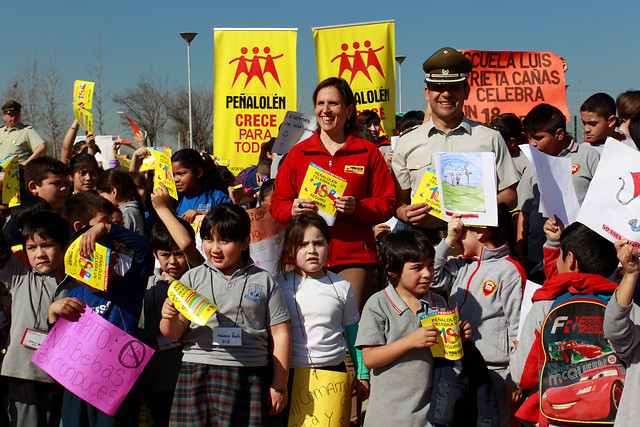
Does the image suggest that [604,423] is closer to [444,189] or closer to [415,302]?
[415,302]

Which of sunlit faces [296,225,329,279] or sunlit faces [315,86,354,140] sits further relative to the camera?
sunlit faces [315,86,354,140]

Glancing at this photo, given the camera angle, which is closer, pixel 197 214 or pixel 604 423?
pixel 604 423

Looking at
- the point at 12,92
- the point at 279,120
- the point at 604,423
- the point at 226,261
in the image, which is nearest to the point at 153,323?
the point at 226,261

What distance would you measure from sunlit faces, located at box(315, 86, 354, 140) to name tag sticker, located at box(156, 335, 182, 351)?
166 centimetres

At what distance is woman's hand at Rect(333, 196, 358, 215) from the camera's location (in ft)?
13.9

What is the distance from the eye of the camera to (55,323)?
4.09m

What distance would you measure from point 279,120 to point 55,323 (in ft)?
17.0

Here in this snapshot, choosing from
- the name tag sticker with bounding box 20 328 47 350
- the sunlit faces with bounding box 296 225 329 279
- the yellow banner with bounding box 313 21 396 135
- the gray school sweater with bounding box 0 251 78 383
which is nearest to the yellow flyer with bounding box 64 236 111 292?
the gray school sweater with bounding box 0 251 78 383

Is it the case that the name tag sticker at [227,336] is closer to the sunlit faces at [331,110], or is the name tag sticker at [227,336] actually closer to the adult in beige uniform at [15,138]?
the sunlit faces at [331,110]

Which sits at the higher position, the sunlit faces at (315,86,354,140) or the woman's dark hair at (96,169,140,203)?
the sunlit faces at (315,86,354,140)

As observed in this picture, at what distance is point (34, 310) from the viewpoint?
4.30 metres

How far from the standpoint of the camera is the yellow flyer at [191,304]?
339 centimetres

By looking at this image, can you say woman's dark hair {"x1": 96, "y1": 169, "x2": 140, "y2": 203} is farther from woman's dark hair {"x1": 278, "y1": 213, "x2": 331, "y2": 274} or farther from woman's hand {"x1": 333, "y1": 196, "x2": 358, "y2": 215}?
woman's hand {"x1": 333, "y1": 196, "x2": 358, "y2": 215}

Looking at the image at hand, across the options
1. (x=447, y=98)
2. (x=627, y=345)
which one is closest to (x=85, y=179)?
(x=447, y=98)
